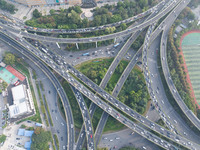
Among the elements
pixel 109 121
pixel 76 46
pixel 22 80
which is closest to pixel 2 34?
pixel 22 80

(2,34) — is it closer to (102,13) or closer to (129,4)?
(102,13)

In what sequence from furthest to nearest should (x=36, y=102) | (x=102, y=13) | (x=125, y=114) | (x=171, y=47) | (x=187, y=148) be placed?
(x=102, y=13) → (x=171, y=47) → (x=36, y=102) → (x=125, y=114) → (x=187, y=148)

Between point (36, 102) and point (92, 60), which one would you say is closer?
point (36, 102)

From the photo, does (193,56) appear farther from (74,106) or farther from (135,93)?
(74,106)

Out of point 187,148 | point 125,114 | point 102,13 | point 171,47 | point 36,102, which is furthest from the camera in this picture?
point 102,13

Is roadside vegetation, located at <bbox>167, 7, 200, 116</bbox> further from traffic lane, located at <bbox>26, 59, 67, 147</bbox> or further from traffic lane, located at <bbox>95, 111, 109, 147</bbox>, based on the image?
traffic lane, located at <bbox>26, 59, 67, 147</bbox>

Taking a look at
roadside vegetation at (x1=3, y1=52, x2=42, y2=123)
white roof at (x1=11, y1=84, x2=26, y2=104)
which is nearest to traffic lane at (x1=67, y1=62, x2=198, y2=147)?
roadside vegetation at (x1=3, y1=52, x2=42, y2=123)

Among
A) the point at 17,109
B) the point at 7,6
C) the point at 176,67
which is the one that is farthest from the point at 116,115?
the point at 7,6

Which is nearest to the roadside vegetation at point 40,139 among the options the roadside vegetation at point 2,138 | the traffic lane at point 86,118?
the roadside vegetation at point 2,138
